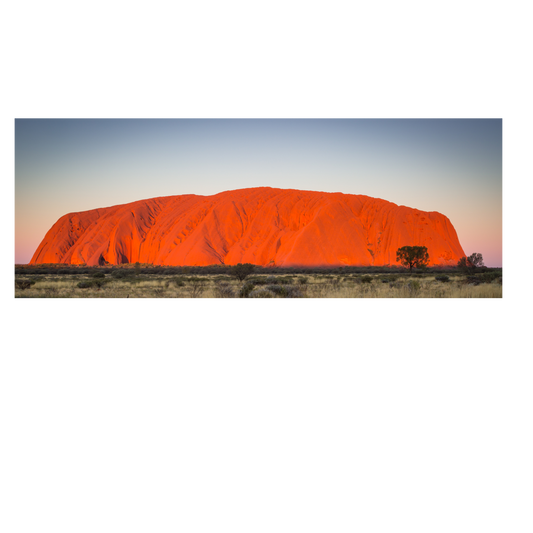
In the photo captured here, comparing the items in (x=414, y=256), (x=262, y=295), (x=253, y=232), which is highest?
(x=253, y=232)

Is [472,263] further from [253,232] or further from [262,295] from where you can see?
[253,232]

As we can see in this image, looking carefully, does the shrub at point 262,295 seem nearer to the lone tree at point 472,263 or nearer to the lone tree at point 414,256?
the lone tree at point 472,263

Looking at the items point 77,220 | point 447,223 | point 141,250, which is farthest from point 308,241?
point 77,220

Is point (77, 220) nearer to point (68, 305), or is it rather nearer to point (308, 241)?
point (308, 241)

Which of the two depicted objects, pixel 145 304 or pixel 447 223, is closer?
pixel 145 304

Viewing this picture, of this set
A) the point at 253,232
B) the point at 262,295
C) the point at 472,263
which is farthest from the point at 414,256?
the point at 262,295

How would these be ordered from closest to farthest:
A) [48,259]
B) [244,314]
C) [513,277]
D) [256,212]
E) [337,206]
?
1. [244,314]
2. [513,277]
3. [48,259]
4. [337,206]
5. [256,212]

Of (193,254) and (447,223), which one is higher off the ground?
(447,223)

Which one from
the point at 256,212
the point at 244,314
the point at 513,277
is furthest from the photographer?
the point at 256,212
